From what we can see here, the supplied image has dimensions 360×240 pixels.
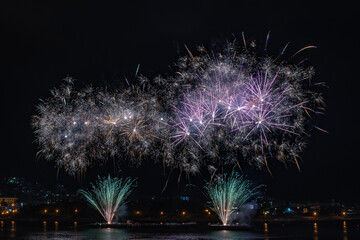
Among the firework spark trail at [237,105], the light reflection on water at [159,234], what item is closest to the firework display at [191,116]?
the firework spark trail at [237,105]

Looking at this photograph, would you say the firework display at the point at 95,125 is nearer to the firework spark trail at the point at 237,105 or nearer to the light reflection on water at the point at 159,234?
the firework spark trail at the point at 237,105

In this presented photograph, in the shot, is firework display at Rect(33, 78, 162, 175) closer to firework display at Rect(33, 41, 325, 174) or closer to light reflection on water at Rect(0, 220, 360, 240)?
firework display at Rect(33, 41, 325, 174)

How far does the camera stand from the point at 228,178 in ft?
131

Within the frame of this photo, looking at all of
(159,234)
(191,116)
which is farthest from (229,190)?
(191,116)

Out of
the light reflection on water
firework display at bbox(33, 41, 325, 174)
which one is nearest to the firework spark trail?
firework display at bbox(33, 41, 325, 174)

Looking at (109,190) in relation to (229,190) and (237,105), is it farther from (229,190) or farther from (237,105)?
(237,105)

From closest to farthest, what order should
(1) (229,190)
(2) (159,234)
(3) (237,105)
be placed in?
1. (3) (237,105)
2. (2) (159,234)
3. (1) (229,190)

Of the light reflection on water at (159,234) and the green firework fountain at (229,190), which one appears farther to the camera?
the green firework fountain at (229,190)

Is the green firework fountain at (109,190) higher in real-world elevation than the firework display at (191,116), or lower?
lower

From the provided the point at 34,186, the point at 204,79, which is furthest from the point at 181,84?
the point at 34,186

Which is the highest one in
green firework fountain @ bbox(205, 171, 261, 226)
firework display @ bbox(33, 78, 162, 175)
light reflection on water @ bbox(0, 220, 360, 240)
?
firework display @ bbox(33, 78, 162, 175)

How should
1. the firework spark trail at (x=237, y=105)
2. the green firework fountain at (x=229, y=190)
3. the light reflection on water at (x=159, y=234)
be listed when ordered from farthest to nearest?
the green firework fountain at (x=229, y=190) → the light reflection on water at (x=159, y=234) → the firework spark trail at (x=237, y=105)

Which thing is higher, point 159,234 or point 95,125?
point 95,125

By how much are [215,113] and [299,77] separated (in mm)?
5442
